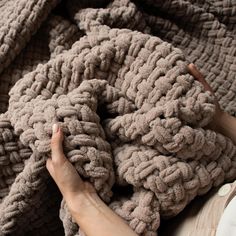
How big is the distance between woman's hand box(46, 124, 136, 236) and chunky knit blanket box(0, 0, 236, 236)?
0.5 inches

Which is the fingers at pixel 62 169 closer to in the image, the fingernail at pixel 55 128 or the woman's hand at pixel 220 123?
the fingernail at pixel 55 128

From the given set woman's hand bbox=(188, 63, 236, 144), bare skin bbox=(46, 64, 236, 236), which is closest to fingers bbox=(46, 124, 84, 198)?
bare skin bbox=(46, 64, 236, 236)

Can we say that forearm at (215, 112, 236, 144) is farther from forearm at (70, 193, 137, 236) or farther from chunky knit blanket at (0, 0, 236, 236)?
forearm at (70, 193, 137, 236)

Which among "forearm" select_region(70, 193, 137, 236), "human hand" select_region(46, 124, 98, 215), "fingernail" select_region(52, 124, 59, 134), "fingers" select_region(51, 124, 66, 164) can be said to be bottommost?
"forearm" select_region(70, 193, 137, 236)

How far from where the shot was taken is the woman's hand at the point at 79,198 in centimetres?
60

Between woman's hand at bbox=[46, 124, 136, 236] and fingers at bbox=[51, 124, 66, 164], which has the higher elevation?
fingers at bbox=[51, 124, 66, 164]

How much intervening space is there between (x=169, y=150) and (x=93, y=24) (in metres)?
0.29

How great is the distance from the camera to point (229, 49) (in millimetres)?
899

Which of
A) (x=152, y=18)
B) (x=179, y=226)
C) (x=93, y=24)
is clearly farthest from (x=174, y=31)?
(x=179, y=226)

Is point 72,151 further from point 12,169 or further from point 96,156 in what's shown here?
point 12,169

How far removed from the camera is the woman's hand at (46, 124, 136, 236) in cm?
60

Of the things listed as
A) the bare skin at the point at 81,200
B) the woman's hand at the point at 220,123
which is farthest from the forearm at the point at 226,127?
the bare skin at the point at 81,200

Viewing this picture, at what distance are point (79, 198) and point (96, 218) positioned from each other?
39 mm

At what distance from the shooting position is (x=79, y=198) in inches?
24.6
